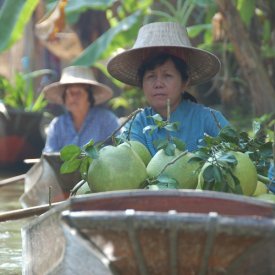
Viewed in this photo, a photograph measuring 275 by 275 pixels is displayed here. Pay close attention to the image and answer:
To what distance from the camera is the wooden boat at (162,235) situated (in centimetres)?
192

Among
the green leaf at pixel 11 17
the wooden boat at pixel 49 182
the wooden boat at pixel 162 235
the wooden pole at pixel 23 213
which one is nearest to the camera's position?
the wooden boat at pixel 162 235

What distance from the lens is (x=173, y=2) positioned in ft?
36.3

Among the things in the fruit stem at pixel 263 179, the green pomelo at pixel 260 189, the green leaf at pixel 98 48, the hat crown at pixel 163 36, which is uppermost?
the hat crown at pixel 163 36

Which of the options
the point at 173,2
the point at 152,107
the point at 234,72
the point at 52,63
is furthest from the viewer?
the point at 52,63

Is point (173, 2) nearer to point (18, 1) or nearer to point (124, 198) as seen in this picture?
point (18, 1)

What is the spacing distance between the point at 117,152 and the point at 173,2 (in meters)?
8.50

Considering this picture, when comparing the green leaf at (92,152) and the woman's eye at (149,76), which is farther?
the woman's eye at (149,76)

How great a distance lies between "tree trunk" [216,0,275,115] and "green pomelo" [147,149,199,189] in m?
4.12

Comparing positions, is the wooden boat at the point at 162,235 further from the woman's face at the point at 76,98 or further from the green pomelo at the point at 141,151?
the woman's face at the point at 76,98

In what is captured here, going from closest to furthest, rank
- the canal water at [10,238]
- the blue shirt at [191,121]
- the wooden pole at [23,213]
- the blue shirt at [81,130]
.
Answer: the wooden pole at [23,213]
the blue shirt at [191,121]
the canal water at [10,238]
the blue shirt at [81,130]

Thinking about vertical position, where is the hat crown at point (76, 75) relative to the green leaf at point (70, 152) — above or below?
below

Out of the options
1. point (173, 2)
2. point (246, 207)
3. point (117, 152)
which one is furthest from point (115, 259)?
point (173, 2)

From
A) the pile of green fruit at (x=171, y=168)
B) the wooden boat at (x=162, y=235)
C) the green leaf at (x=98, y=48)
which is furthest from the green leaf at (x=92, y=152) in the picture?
the green leaf at (x=98, y=48)

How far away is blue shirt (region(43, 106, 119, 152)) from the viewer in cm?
674
